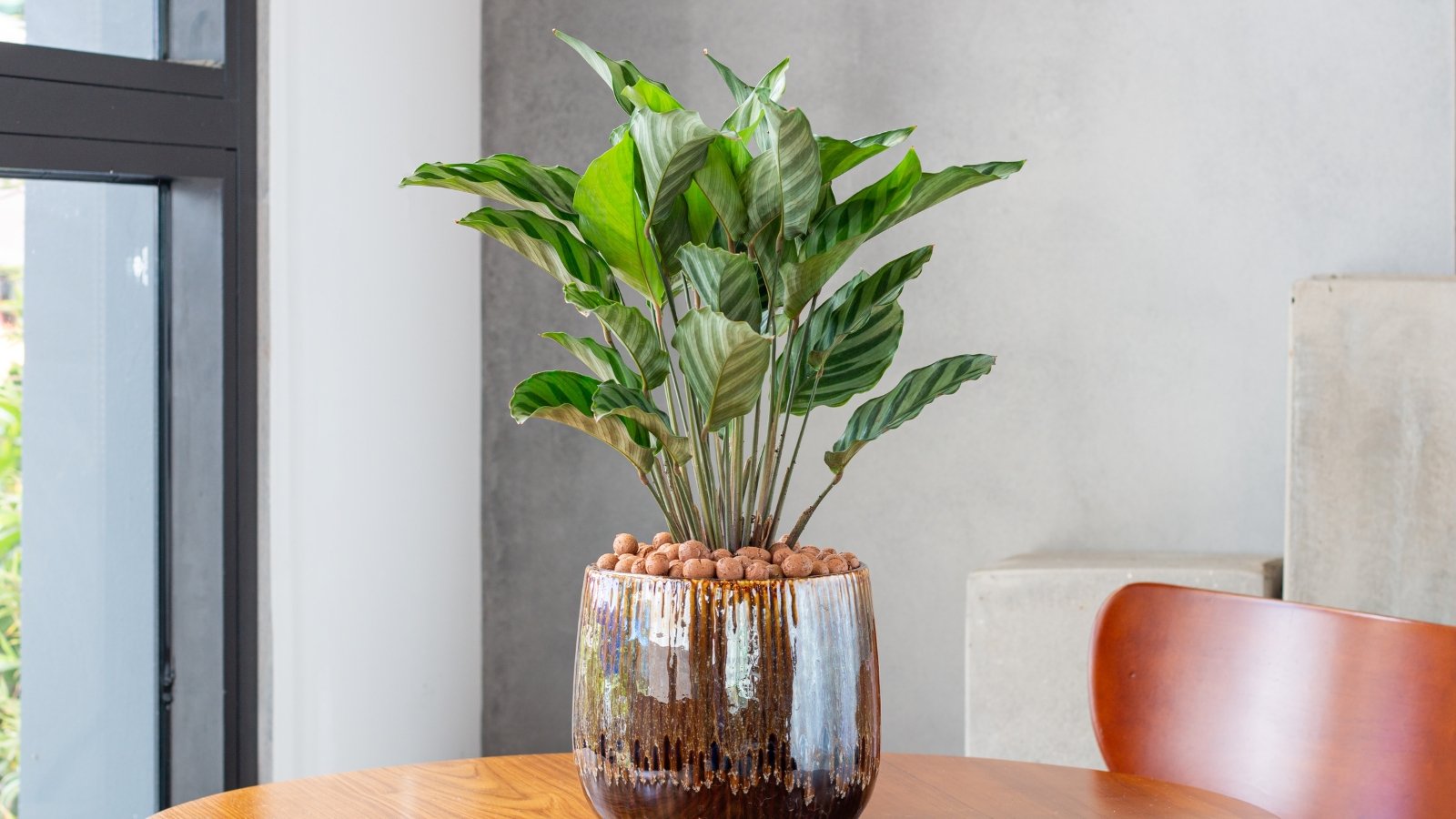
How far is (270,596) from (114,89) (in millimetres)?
935

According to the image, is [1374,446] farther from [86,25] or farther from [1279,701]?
[86,25]

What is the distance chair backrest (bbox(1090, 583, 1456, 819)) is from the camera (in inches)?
54.1

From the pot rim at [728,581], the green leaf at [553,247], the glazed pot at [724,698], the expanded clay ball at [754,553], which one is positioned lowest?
the glazed pot at [724,698]

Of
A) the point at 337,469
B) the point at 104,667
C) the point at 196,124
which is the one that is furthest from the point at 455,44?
the point at 104,667

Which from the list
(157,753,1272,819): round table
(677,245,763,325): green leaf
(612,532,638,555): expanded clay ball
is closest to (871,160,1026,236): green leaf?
(677,245,763,325): green leaf

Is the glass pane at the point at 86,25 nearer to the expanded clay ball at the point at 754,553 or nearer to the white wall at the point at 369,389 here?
the white wall at the point at 369,389

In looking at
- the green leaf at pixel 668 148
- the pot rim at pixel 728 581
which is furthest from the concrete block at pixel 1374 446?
the green leaf at pixel 668 148

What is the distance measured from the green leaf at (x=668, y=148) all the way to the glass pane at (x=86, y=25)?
5.37ft

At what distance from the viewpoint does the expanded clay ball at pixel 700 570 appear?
3.36ft

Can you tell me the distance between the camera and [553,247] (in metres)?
1.08

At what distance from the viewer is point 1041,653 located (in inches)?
97.9

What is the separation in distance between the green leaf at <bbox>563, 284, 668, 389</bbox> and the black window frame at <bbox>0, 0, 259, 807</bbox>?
5.00ft

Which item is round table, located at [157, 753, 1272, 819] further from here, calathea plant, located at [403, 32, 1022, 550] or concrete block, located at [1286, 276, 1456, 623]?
concrete block, located at [1286, 276, 1456, 623]

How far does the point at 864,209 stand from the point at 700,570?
0.31m
